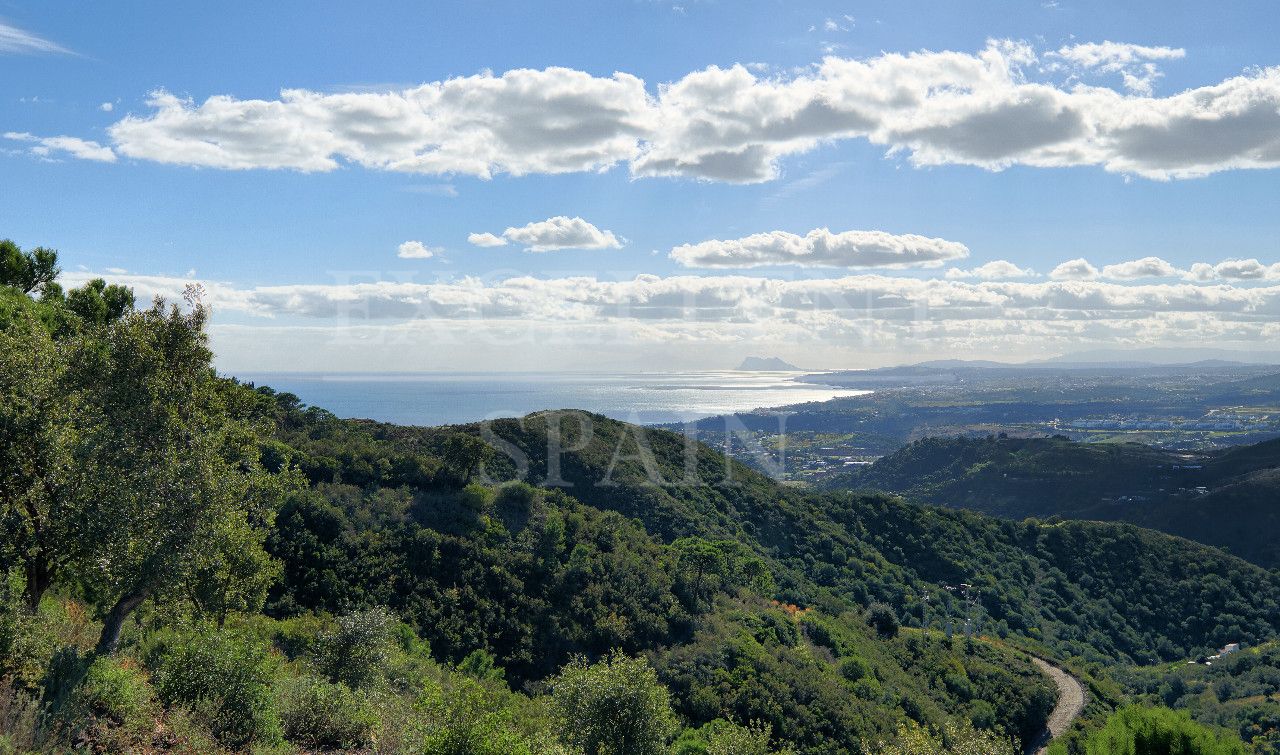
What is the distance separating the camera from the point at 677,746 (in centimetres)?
1858

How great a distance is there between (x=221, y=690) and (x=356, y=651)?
6.57m

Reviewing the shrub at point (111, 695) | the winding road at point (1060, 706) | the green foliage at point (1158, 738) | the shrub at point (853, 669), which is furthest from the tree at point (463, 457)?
the winding road at point (1060, 706)

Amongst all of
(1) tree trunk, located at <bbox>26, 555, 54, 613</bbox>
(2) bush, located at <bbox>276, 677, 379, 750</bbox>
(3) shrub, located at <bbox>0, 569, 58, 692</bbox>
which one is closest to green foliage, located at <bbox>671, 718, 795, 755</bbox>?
(2) bush, located at <bbox>276, 677, 379, 750</bbox>

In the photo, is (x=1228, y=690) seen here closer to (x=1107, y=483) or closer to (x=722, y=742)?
(x=722, y=742)

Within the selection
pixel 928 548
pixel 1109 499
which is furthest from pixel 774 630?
pixel 1109 499

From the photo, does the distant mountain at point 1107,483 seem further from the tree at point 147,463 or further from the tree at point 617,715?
the tree at point 147,463

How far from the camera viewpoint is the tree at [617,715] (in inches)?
635

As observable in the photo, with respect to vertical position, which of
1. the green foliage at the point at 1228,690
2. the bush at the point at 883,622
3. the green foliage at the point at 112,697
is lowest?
the green foliage at the point at 1228,690

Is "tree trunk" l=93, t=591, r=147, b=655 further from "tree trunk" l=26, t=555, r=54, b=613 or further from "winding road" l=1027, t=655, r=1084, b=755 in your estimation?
"winding road" l=1027, t=655, r=1084, b=755

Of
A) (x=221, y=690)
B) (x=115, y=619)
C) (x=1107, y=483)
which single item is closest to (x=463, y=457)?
(x=221, y=690)

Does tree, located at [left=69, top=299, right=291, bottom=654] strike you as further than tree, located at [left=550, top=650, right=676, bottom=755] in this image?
No

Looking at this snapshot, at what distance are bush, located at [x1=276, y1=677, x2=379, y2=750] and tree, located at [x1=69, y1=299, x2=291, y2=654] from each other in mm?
2709

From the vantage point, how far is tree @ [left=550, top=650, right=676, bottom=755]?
16.1m

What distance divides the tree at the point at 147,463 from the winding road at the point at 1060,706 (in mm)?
31509
